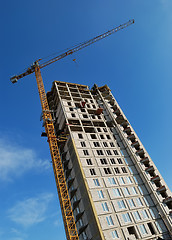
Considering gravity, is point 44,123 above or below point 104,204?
above

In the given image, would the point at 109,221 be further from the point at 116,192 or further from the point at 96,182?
the point at 96,182

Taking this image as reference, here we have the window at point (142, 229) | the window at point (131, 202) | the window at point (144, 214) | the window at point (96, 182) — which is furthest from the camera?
the window at point (96, 182)

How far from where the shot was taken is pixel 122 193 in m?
48.0

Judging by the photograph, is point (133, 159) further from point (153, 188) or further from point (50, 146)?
point (50, 146)

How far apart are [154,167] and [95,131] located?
2173 cm

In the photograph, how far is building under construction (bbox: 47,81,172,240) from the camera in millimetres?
42750

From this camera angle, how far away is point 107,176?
50312 mm

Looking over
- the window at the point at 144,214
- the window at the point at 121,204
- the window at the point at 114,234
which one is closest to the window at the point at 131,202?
the window at the point at 121,204

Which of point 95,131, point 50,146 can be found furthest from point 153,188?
point 50,146

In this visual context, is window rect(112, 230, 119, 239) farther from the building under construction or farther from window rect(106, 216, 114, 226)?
window rect(106, 216, 114, 226)

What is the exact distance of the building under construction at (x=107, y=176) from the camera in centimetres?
4275

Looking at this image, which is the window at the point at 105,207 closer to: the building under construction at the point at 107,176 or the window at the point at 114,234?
the building under construction at the point at 107,176

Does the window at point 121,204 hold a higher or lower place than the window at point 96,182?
lower

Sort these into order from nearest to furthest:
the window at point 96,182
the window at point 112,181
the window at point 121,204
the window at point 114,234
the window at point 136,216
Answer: the window at point 114,234 < the window at point 136,216 < the window at point 121,204 < the window at point 96,182 < the window at point 112,181
